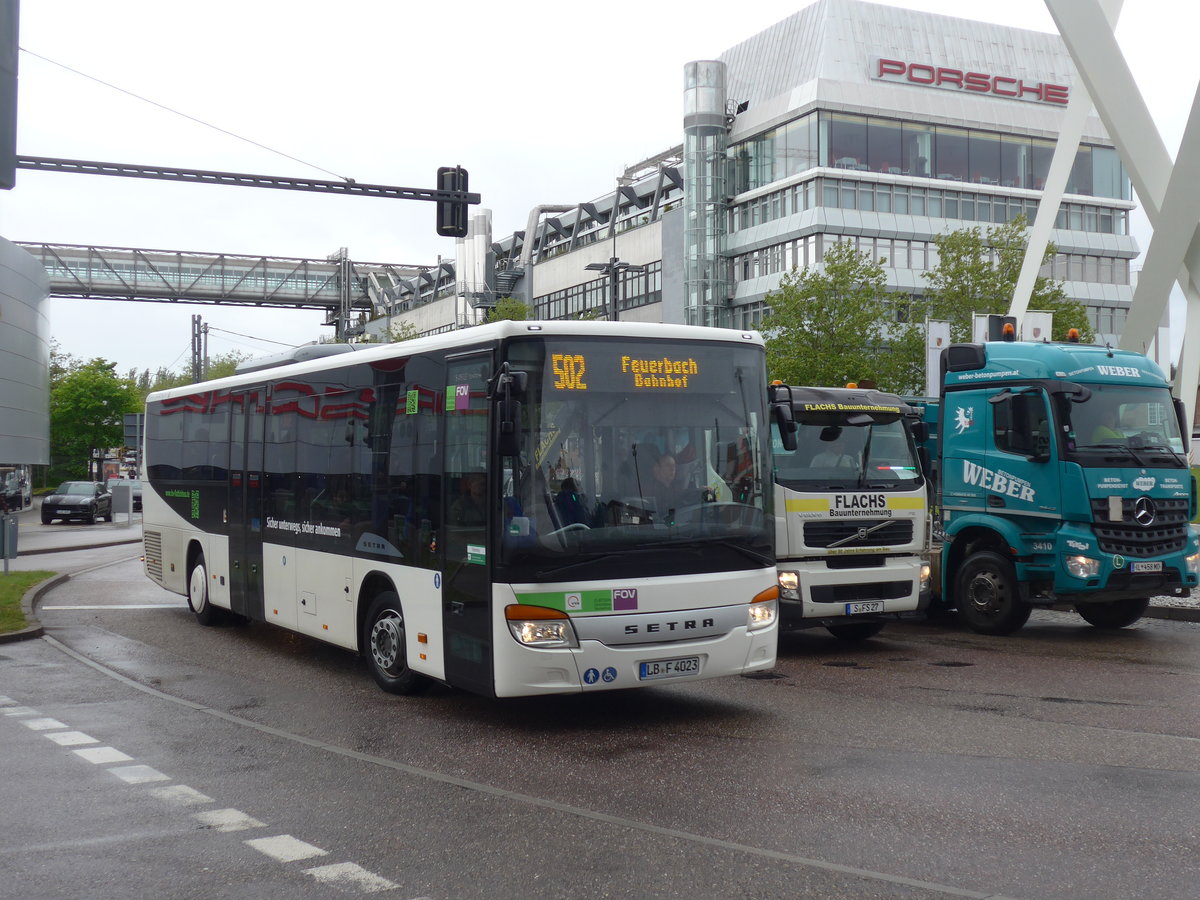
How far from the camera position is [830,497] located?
12.1 m

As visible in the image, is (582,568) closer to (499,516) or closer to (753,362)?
(499,516)

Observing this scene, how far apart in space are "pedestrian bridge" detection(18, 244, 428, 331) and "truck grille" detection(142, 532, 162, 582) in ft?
197

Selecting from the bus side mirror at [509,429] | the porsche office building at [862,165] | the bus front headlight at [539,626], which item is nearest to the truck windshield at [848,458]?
the bus front headlight at [539,626]

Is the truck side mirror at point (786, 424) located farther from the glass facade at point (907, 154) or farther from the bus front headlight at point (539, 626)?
the glass facade at point (907, 154)

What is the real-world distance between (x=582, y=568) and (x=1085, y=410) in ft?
23.2

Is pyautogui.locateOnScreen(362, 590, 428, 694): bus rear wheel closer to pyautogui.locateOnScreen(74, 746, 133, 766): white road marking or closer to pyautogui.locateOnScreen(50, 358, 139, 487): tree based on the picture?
pyautogui.locateOnScreen(74, 746, 133, 766): white road marking

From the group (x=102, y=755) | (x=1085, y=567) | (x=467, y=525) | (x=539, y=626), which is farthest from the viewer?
(x=1085, y=567)

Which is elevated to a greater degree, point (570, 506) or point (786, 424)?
point (786, 424)

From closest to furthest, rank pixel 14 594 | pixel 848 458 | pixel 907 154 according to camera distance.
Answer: pixel 848 458
pixel 14 594
pixel 907 154

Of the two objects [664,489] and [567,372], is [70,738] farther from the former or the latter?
[664,489]

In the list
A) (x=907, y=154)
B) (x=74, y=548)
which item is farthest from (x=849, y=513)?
(x=907, y=154)

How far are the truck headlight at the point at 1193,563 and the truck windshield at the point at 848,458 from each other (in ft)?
9.86

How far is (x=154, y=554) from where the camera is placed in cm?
1647

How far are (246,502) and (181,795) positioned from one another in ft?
21.2
